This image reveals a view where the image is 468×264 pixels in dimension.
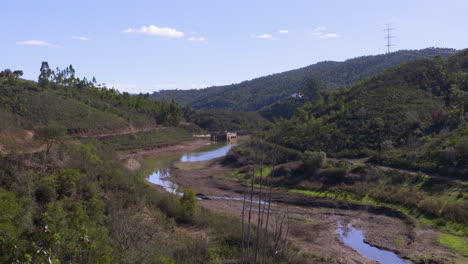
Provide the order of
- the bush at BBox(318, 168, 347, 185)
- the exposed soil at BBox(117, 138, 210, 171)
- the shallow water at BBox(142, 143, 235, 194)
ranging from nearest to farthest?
the bush at BBox(318, 168, 347, 185)
the shallow water at BBox(142, 143, 235, 194)
the exposed soil at BBox(117, 138, 210, 171)

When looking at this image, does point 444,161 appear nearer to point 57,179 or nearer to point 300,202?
point 300,202

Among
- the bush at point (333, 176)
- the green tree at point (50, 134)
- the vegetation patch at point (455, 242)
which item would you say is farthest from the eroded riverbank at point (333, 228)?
the green tree at point (50, 134)

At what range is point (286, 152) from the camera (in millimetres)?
50156

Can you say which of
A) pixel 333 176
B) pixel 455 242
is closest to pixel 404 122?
pixel 333 176

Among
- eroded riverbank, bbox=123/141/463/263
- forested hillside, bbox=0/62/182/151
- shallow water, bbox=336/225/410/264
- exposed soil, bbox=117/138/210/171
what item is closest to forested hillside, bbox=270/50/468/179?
eroded riverbank, bbox=123/141/463/263

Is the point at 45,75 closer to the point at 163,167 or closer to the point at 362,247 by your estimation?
the point at 163,167

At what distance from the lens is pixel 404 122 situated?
50.5 meters

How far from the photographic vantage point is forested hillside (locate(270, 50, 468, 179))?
39.1 m

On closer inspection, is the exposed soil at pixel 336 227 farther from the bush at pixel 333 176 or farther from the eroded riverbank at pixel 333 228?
the bush at pixel 333 176

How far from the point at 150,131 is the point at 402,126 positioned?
59047 millimetres

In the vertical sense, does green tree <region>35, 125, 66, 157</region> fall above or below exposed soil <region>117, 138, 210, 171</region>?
above

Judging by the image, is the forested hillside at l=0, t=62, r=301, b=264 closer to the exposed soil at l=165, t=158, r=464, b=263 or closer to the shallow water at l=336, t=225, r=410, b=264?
the exposed soil at l=165, t=158, r=464, b=263

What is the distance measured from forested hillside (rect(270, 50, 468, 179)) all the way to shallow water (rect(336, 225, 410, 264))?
37.3 ft

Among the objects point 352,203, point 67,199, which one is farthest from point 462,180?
point 67,199
